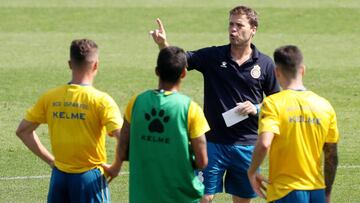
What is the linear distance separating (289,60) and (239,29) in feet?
7.14

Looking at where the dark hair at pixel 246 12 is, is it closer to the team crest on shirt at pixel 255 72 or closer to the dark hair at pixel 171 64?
the team crest on shirt at pixel 255 72

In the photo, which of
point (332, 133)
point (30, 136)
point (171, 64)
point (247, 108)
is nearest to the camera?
point (171, 64)

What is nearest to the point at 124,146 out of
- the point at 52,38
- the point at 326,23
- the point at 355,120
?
the point at 355,120

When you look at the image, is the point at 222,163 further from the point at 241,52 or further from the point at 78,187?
the point at 78,187

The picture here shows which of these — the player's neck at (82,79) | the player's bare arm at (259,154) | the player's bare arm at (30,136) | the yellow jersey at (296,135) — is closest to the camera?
the player's bare arm at (259,154)

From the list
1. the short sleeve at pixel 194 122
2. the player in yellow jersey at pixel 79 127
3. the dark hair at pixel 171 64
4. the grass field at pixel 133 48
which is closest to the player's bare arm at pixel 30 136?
the player in yellow jersey at pixel 79 127

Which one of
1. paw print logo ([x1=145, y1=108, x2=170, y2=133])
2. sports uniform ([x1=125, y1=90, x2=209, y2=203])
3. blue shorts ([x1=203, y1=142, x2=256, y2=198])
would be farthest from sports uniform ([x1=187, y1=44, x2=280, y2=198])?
paw print logo ([x1=145, y1=108, x2=170, y2=133])

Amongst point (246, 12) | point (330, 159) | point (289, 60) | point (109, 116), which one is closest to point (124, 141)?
point (109, 116)

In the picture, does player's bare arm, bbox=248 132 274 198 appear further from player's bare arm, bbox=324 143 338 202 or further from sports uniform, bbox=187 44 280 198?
sports uniform, bbox=187 44 280 198

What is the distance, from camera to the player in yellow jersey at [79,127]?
25.4 ft

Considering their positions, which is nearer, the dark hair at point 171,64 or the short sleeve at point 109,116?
the dark hair at point 171,64

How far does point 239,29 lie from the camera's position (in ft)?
31.4

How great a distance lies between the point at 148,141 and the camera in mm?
7387

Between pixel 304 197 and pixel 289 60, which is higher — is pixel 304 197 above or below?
below
